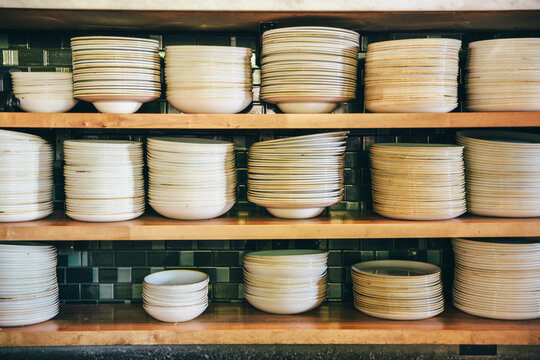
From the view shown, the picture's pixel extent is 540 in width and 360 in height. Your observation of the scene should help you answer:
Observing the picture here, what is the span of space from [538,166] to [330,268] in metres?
0.87

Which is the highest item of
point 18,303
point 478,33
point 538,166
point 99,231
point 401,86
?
point 478,33

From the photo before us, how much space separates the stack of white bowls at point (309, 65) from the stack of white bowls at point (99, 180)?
0.56 m

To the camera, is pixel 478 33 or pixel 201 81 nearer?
pixel 201 81

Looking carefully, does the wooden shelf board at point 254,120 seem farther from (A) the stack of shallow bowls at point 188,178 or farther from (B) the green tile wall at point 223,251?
(B) the green tile wall at point 223,251

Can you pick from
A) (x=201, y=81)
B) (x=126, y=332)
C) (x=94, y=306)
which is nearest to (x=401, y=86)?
(x=201, y=81)

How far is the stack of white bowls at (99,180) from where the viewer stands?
1588 mm

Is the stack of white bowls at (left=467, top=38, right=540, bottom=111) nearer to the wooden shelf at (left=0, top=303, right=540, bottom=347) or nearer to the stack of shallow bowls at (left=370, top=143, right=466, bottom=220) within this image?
the stack of shallow bowls at (left=370, top=143, right=466, bottom=220)

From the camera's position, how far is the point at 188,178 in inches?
62.2

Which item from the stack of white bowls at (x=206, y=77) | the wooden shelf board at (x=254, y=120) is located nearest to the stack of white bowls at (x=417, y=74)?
the wooden shelf board at (x=254, y=120)

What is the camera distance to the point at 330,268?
6.48ft

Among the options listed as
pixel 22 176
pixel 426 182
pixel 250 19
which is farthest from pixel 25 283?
pixel 426 182

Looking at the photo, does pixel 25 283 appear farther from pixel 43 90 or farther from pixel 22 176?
pixel 43 90

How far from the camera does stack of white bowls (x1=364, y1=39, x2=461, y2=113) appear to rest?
1563 mm

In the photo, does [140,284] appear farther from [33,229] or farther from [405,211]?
[405,211]
